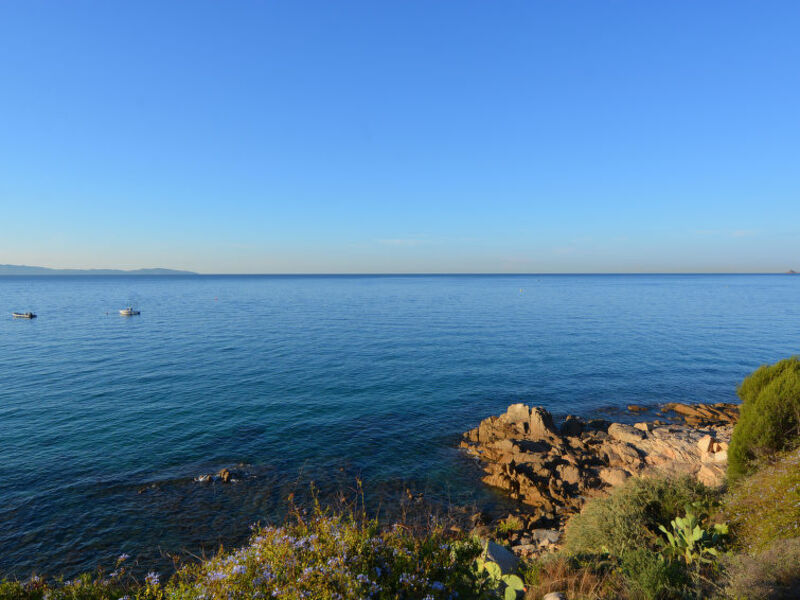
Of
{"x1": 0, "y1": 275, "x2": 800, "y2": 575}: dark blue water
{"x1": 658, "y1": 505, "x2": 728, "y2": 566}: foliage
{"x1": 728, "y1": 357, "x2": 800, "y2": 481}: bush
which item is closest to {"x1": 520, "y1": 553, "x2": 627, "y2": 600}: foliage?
{"x1": 658, "y1": 505, "x2": 728, "y2": 566}: foliage

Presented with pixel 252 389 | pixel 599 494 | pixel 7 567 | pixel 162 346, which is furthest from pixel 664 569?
pixel 162 346

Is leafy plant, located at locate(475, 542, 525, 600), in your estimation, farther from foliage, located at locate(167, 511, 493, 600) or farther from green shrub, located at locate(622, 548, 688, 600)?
green shrub, located at locate(622, 548, 688, 600)

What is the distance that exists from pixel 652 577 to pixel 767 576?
201 cm

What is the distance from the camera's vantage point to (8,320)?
7856cm

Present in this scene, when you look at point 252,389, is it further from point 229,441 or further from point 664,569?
point 664,569

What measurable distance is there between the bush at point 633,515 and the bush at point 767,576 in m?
3.16

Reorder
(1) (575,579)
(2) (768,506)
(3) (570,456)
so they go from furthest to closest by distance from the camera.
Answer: (3) (570,456) < (2) (768,506) < (1) (575,579)

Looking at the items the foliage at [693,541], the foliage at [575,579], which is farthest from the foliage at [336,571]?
the foliage at [693,541]

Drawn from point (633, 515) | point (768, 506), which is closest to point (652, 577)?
point (633, 515)

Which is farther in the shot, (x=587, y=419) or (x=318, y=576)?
(x=587, y=419)

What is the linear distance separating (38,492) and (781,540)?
2903cm

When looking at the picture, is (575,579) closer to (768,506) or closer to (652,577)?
(652,577)

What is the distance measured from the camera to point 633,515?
11.9 meters

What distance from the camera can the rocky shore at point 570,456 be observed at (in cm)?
1739
